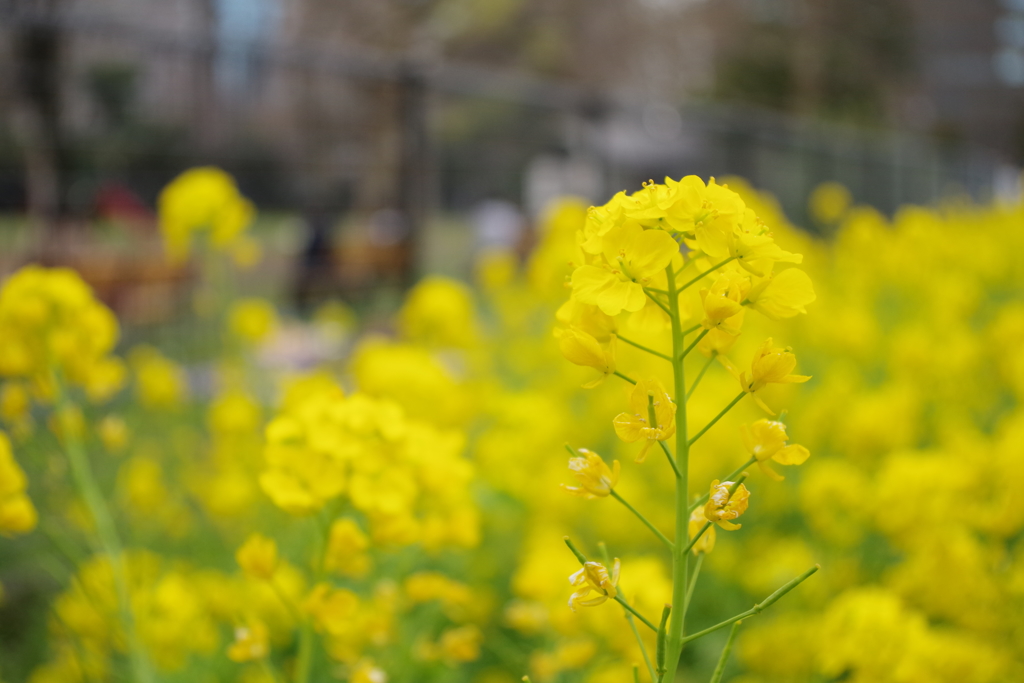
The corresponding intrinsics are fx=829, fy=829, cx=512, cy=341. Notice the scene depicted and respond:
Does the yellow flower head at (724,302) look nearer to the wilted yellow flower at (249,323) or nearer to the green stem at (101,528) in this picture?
the green stem at (101,528)

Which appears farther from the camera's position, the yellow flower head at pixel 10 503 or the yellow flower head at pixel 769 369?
the yellow flower head at pixel 10 503

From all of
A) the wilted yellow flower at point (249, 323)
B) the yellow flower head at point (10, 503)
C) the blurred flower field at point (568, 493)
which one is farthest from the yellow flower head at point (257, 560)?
the wilted yellow flower at point (249, 323)

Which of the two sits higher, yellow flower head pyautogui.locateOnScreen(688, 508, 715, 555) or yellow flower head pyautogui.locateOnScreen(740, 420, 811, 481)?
yellow flower head pyautogui.locateOnScreen(740, 420, 811, 481)

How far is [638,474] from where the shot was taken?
2193 millimetres

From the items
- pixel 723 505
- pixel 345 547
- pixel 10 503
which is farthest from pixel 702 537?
pixel 10 503

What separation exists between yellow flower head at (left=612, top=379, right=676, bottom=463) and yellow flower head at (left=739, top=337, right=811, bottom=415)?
0.07m

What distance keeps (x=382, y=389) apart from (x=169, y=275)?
8.48 feet

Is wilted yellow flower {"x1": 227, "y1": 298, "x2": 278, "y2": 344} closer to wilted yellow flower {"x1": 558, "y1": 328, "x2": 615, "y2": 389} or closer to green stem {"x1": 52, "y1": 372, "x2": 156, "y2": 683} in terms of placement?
green stem {"x1": 52, "y1": 372, "x2": 156, "y2": 683}

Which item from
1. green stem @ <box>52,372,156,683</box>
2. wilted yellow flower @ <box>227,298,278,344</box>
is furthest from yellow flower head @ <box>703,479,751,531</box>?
wilted yellow flower @ <box>227,298,278,344</box>

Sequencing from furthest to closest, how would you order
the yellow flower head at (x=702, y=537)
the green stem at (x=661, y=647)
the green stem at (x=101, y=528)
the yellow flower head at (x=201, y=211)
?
the yellow flower head at (x=201, y=211), the green stem at (x=101, y=528), the yellow flower head at (x=702, y=537), the green stem at (x=661, y=647)

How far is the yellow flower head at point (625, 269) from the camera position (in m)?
0.59

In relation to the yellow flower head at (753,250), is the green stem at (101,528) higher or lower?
lower

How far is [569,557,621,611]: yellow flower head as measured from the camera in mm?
589

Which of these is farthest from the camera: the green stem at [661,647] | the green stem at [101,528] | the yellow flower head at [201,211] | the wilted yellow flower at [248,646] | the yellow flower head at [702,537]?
the yellow flower head at [201,211]
